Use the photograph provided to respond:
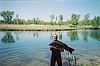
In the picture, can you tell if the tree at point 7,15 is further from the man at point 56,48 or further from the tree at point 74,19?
the man at point 56,48

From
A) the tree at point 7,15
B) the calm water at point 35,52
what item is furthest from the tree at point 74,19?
the calm water at point 35,52

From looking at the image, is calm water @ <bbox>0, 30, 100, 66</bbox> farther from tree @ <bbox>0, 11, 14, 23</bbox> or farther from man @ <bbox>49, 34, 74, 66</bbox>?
tree @ <bbox>0, 11, 14, 23</bbox>

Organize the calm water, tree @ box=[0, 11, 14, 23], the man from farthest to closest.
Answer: tree @ box=[0, 11, 14, 23] → the calm water → the man

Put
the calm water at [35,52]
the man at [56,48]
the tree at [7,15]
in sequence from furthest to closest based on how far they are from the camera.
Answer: the tree at [7,15], the calm water at [35,52], the man at [56,48]

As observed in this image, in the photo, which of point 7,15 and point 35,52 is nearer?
point 35,52

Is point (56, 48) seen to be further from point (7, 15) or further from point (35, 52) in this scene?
point (7, 15)

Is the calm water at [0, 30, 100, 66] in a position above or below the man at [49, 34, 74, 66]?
below

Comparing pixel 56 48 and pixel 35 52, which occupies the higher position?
pixel 56 48

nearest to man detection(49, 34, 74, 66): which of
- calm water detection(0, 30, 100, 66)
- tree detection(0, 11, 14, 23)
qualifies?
calm water detection(0, 30, 100, 66)

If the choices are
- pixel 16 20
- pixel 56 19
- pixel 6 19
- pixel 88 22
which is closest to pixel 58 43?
pixel 6 19

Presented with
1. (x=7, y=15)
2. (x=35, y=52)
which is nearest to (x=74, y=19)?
(x=7, y=15)

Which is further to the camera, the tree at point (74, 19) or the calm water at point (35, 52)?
the tree at point (74, 19)

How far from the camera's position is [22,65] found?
844 cm

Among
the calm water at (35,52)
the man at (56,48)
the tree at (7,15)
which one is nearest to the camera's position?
the man at (56,48)
